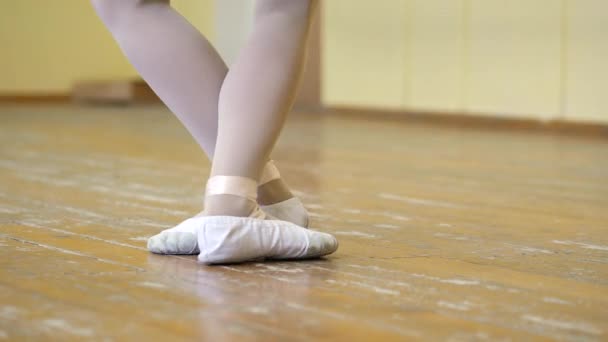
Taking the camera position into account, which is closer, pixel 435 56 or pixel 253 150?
pixel 253 150

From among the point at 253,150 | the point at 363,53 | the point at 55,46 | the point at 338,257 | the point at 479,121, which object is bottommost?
the point at 338,257

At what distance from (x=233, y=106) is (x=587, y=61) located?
10.3ft

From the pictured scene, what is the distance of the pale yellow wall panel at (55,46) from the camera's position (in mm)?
6188

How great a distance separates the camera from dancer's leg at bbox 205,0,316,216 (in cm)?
125

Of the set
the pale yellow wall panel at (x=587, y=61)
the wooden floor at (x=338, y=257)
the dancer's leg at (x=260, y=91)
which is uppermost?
the pale yellow wall panel at (x=587, y=61)

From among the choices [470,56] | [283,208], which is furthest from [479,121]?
[283,208]

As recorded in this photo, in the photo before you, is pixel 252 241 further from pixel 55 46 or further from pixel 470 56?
pixel 55 46

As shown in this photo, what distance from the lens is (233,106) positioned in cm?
128

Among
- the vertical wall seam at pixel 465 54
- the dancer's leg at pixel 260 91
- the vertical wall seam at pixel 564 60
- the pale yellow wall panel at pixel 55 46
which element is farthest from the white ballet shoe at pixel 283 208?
the pale yellow wall panel at pixel 55 46

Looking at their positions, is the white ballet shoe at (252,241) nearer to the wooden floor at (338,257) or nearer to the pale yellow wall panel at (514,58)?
the wooden floor at (338,257)

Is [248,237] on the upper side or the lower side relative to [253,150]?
lower

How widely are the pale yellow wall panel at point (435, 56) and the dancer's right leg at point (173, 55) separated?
135 inches

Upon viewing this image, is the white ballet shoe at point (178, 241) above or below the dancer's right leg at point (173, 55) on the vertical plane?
below

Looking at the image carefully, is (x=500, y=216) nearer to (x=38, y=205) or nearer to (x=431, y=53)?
(x=38, y=205)
